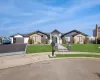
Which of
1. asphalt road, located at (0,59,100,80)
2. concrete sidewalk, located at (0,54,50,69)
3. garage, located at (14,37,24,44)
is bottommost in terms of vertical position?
asphalt road, located at (0,59,100,80)

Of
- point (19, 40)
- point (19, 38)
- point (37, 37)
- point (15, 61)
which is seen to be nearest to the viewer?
point (15, 61)

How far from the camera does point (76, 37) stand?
58.7 metres

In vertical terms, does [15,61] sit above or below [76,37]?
below

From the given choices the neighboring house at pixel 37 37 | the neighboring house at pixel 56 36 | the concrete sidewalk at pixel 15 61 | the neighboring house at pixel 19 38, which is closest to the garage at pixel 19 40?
the neighboring house at pixel 19 38

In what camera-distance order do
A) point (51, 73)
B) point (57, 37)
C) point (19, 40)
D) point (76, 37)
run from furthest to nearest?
point (19, 40), point (57, 37), point (76, 37), point (51, 73)

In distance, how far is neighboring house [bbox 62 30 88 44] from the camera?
5859cm

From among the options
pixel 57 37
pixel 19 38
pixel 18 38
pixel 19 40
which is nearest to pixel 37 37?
pixel 57 37

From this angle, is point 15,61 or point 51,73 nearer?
point 51,73

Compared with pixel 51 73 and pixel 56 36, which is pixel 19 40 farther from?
pixel 51 73

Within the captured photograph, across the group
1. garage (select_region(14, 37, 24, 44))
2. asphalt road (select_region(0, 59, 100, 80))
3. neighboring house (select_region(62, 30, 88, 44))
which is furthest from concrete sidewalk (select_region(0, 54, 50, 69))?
garage (select_region(14, 37, 24, 44))

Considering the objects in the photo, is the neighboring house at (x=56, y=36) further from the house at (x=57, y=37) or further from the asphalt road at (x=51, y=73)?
the asphalt road at (x=51, y=73)

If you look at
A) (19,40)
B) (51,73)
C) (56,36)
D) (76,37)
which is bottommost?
(51,73)

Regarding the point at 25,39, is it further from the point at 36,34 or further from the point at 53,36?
the point at 53,36

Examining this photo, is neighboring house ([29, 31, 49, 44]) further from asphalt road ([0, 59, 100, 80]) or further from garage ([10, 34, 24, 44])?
asphalt road ([0, 59, 100, 80])
